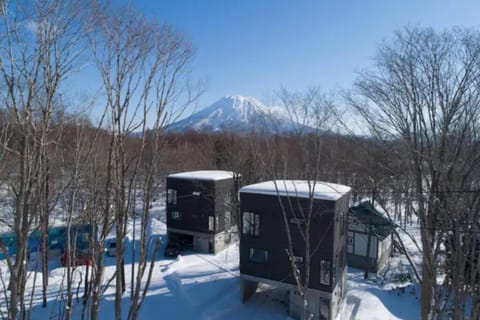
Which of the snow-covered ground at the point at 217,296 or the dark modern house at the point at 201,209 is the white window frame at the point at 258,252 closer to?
the snow-covered ground at the point at 217,296

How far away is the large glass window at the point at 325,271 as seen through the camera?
1015cm

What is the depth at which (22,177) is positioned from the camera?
2.15 meters

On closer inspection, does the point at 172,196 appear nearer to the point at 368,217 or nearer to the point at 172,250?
the point at 172,250

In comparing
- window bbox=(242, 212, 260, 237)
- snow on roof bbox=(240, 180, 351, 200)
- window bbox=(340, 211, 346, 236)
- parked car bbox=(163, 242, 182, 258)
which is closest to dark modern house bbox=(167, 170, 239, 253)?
parked car bbox=(163, 242, 182, 258)

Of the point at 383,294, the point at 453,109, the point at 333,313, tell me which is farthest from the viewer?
the point at 383,294

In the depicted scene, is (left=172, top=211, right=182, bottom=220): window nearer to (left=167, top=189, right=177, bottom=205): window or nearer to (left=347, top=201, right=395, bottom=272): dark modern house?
(left=167, top=189, right=177, bottom=205): window

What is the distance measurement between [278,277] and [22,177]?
10399 mm

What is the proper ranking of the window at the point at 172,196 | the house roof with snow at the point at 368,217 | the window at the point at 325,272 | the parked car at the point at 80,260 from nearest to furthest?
the parked car at the point at 80,260
the window at the point at 325,272
the house roof with snow at the point at 368,217
the window at the point at 172,196

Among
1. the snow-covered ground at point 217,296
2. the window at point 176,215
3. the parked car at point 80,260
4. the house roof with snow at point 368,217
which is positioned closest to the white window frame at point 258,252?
the snow-covered ground at point 217,296

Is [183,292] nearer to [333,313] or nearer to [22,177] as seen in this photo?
[333,313]

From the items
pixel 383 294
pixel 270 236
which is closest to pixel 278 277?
pixel 270 236

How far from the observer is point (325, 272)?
1022cm

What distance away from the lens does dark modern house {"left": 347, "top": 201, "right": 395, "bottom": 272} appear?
15547 millimetres

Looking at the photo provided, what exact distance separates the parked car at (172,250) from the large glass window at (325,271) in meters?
8.87
